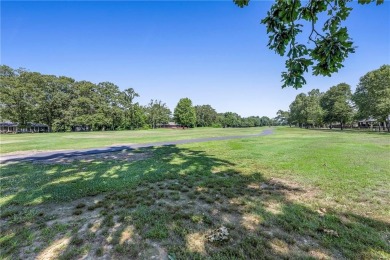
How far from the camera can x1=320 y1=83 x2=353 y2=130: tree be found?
5588cm

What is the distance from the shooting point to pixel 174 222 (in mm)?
4012

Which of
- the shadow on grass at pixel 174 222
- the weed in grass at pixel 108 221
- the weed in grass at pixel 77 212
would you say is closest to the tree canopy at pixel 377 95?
the shadow on grass at pixel 174 222

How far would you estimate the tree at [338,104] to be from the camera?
2200 inches

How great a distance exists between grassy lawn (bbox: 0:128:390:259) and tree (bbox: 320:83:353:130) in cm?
5934

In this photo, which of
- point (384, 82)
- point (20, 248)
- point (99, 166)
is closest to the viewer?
point (20, 248)

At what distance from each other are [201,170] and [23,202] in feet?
19.0

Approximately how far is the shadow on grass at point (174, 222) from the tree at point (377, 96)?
145 feet

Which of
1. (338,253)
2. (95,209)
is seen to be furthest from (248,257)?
(95,209)

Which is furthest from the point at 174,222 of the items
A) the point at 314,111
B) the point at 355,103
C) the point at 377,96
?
the point at 314,111

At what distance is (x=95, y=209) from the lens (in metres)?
4.68

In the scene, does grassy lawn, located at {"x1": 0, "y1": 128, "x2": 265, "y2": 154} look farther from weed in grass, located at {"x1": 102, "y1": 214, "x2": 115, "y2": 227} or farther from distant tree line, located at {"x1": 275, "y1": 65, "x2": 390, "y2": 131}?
distant tree line, located at {"x1": 275, "y1": 65, "x2": 390, "y2": 131}

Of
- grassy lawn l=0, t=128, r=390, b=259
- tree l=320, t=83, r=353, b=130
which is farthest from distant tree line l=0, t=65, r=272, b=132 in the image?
tree l=320, t=83, r=353, b=130

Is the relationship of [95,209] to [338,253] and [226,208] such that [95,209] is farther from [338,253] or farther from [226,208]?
[338,253]

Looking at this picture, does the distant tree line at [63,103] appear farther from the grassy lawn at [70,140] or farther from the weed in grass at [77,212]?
the weed in grass at [77,212]
